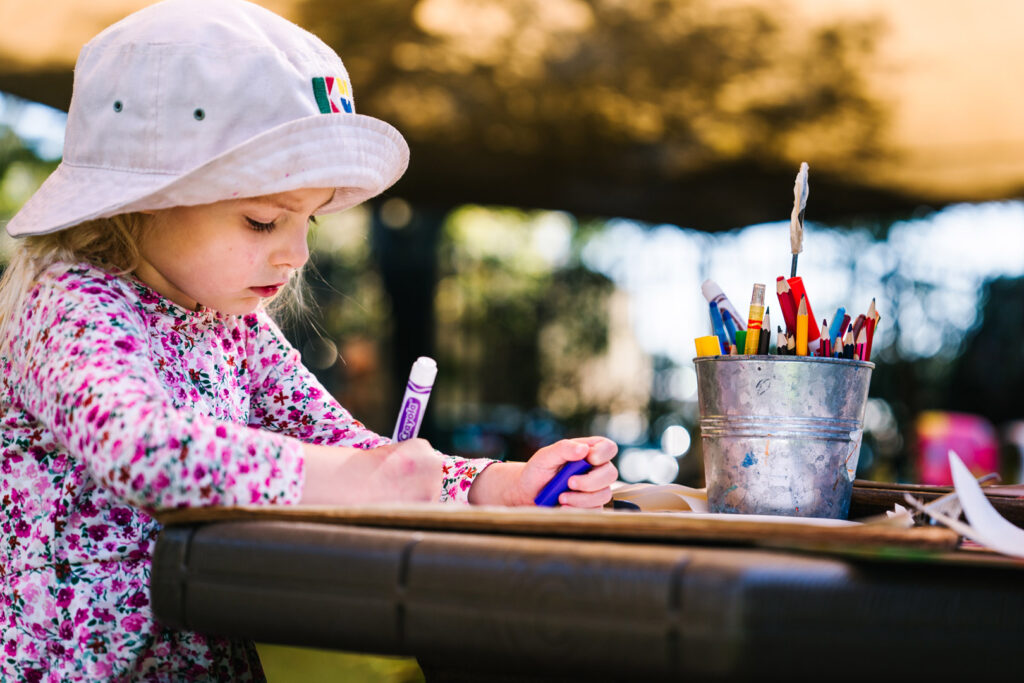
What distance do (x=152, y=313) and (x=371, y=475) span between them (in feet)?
1.20

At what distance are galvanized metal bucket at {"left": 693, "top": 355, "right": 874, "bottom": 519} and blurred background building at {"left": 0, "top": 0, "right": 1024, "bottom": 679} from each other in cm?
56

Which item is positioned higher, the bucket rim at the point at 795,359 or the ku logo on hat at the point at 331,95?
the ku logo on hat at the point at 331,95

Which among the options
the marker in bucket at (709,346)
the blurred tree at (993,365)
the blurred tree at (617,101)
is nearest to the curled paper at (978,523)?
the marker in bucket at (709,346)

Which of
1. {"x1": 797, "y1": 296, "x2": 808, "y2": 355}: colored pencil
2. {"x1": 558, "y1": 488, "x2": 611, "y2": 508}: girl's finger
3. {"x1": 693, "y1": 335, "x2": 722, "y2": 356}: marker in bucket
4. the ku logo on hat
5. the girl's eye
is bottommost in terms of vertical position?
{"x1": 558, "y1": 488, "x2": 611, "y2": 508}: girl's finger

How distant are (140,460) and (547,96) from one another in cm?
288

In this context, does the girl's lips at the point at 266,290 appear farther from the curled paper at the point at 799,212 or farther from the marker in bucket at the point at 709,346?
the curled paper at the point at 799,212

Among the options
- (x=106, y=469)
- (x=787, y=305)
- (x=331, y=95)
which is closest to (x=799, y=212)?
(x=787, y=305)

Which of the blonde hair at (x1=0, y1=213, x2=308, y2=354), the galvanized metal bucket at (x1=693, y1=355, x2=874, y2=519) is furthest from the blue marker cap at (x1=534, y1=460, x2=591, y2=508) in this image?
the blonde hair at (x1=0, y1=213, x2=308, y2=354)

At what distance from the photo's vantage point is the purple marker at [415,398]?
3.08ft

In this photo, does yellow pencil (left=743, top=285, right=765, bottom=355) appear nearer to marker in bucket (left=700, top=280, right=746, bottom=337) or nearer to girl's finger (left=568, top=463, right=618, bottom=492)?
marker in bucket (left=700, top=280, right=746, bottom=337)

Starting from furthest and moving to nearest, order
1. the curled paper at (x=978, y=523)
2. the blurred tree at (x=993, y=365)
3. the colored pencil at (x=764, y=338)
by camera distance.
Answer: the blurred tree at (x=993, y=365), the colored pencil at (x=764, y=338), the curled paper at (x=978, y=523)

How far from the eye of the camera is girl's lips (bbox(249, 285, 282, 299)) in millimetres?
1045

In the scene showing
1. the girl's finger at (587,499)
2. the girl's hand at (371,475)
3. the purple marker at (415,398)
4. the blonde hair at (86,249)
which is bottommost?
the girl's finger at (587,499)

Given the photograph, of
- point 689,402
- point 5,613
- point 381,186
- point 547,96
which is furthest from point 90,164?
point 689,402
